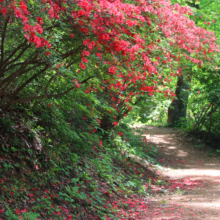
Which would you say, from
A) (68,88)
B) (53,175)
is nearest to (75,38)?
(68,88)

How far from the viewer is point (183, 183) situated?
8.67m

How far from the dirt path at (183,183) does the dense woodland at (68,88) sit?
65 centimetres

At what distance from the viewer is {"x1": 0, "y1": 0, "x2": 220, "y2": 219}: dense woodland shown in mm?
3762

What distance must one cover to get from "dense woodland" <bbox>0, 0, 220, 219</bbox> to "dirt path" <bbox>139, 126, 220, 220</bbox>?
2.13 ft

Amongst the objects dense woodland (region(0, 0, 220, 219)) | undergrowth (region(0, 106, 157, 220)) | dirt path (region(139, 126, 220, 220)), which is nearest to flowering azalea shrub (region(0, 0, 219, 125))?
dense woodland (region(0, 0, 220, 219))

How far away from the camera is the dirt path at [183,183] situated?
5.74m

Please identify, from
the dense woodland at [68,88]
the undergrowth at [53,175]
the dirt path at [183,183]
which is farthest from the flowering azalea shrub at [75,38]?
the dirt path at [183,183]

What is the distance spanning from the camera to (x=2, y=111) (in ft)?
16.7

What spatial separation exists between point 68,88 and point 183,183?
196 inches

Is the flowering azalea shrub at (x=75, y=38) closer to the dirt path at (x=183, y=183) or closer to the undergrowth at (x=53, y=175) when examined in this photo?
the undergrowth at (x=53, y=175)

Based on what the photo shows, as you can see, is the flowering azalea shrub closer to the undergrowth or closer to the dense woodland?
the dense woodland

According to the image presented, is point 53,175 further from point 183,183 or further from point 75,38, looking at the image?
point 183,183

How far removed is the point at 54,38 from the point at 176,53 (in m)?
5.58

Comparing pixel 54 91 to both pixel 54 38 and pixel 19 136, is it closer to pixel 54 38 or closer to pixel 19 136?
pixel 19 136
